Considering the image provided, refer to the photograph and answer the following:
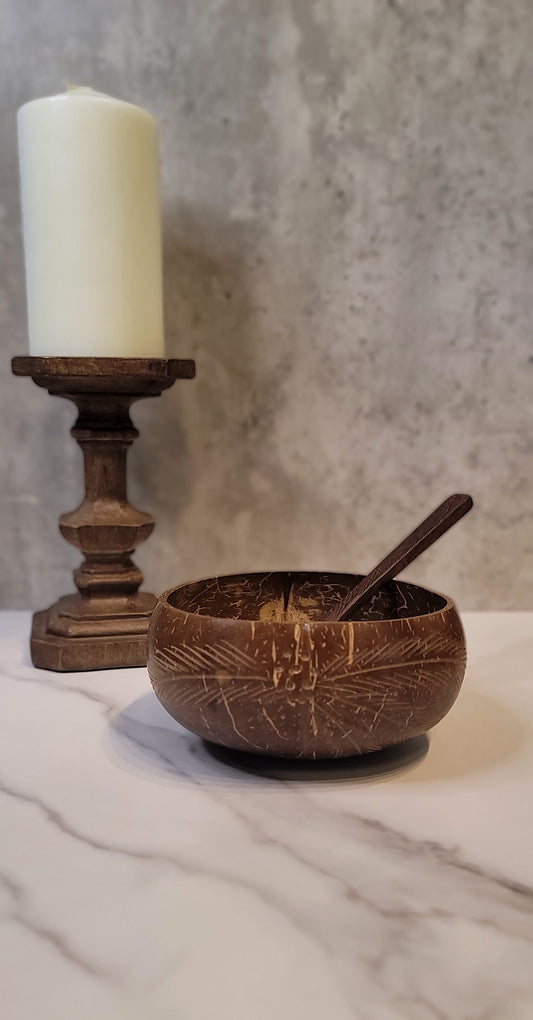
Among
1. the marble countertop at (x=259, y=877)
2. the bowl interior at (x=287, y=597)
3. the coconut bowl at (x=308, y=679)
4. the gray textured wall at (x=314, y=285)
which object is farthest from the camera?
the gray textured wall at (x=314, y=285)

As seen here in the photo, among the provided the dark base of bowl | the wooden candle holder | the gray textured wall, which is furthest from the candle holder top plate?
the dark base of bowl

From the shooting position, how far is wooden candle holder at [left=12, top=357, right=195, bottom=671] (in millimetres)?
699

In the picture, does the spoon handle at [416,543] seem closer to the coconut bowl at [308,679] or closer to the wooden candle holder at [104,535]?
the coconut bowl at [308,679]

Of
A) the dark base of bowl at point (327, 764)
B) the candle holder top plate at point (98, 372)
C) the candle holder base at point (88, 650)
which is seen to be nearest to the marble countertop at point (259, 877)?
the dark base of bowl at point (327, 764)

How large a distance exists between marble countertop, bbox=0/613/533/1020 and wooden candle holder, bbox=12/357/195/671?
0.12 meters

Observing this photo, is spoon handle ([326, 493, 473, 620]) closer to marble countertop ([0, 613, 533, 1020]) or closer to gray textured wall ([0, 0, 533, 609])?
marble countertop ([0, 613, 533, 1020])

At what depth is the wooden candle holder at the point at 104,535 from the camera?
27.5 inches

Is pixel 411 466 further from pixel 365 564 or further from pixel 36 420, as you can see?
pixel 36 420

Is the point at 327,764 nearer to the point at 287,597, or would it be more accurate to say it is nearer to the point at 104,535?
→ the point at 287,597

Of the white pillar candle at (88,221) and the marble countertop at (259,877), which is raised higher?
the white pillar candle at (88,221)

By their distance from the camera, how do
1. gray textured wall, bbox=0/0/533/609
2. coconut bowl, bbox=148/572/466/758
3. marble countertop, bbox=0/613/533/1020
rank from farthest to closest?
1. gray textured wall, bbox=0/0/533/609
2. coconut bowl, bbox=148/572/466/758
3. marble countertop, bbox=0/613/533/1020

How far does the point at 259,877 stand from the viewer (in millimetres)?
392

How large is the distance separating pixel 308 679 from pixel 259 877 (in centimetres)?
11

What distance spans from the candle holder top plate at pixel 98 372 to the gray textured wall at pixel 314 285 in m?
0.18
